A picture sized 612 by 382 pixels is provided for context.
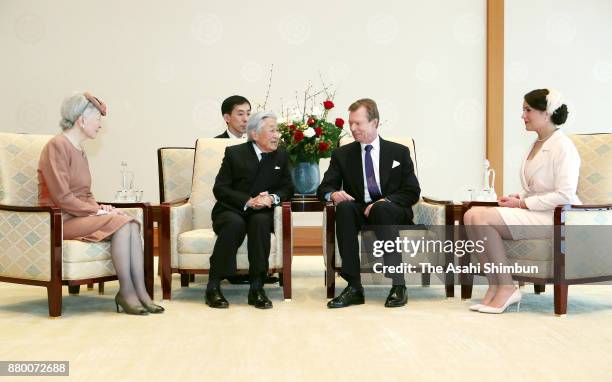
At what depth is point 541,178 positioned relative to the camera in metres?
4.55

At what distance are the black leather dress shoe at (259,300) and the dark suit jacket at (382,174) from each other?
0.80m

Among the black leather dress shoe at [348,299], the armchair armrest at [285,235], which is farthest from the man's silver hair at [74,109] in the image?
the black leather dress shoe at [348,299]

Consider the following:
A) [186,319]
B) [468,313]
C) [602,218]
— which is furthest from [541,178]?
[186,319]

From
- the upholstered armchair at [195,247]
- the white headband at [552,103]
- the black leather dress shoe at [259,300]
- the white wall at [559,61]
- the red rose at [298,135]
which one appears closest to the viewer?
the white headband at [552,103]

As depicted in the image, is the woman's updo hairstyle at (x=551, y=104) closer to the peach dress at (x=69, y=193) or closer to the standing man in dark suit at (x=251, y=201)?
the standing man in dark suit at (x=251, y=201)

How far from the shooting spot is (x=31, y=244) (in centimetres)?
441

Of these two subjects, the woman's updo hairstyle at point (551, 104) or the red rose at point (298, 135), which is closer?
the woman's updo hairstyle at point (551, 104)

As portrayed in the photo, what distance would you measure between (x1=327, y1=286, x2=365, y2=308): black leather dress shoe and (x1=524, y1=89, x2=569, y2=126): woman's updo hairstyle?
1617 mm

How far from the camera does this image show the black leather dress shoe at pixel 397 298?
4.70 meters

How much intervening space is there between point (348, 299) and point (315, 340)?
3.47 feet

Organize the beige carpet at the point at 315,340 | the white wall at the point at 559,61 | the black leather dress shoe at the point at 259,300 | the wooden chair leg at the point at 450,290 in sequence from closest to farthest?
1. the beige carpet at the point at 315,340
2. the black leather dress shoe at the point at 259,300
3. the wooden chair leg at the point at 450,290
4. the white wall at the point at 559,61

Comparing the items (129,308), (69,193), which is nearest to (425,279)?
(129,308)

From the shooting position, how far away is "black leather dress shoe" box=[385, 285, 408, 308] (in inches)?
185

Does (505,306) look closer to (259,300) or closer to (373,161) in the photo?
(373,161)
